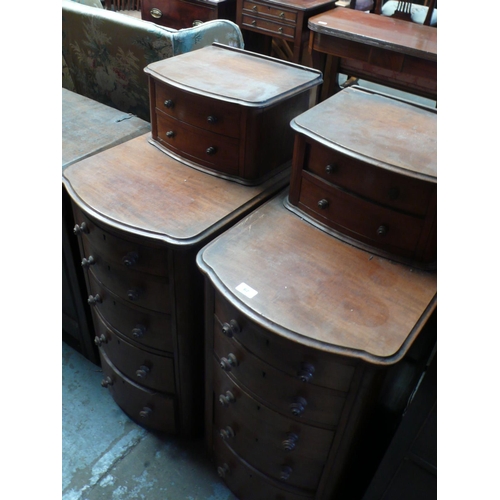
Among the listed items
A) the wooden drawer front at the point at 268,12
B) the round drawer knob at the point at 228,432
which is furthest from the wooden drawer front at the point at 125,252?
the wooden drawer front at the point at 268,12

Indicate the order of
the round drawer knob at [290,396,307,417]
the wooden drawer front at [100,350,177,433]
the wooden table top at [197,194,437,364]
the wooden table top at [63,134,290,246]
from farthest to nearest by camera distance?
the wooden drawer front at [100,350,177,433] → the wooden table top at [63,134,290,246] → the round drawer knob at [290,396,307,417] → the wooden table top at [197,194,437,364]

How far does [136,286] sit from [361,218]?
0.60 metres

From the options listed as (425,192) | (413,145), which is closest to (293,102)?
(413,145)

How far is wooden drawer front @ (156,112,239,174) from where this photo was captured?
129 centimetres

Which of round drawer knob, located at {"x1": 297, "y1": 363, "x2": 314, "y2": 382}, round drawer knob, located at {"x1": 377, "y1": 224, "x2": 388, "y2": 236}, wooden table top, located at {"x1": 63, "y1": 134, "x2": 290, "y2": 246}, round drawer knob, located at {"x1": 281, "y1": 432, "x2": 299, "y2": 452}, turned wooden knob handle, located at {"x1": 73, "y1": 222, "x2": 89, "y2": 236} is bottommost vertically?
round drawer knob, located at {"x1": 281, "y1": 432, "x2": 299, "y2": 452}

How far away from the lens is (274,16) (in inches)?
122

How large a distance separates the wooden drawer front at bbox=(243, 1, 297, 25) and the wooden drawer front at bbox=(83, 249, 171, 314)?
239cm

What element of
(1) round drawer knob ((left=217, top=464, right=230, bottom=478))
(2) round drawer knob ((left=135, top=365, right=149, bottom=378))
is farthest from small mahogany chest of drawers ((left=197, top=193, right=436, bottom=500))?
(2) round drawer knob ((left=135, top=365, right=149, bottom=378))

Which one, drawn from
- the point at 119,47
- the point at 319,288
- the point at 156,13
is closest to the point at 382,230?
the point at 319,288

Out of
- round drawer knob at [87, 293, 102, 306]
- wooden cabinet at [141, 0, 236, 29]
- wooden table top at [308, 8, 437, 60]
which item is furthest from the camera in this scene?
wooden cabinet at [141, 0, 236, 29]

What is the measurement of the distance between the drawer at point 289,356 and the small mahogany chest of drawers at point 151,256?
213mm

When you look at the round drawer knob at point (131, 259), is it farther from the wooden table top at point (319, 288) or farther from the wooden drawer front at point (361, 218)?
the wooden drawer front at point (361, 218)

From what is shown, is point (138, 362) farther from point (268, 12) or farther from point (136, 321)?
point (268, 12)

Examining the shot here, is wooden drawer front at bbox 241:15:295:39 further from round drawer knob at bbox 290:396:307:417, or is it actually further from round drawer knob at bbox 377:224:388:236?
round drawer knob at bbox 290:396:307:417
